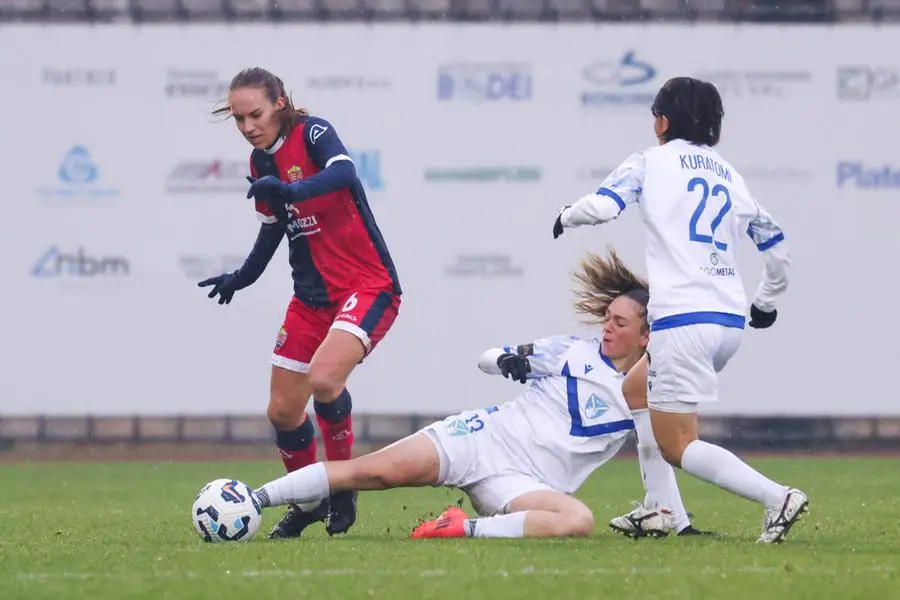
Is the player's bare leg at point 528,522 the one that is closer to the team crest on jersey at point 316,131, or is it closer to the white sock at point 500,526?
the white sock at point 500,526

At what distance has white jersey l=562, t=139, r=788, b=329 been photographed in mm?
6449

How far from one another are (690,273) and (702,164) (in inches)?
18.0

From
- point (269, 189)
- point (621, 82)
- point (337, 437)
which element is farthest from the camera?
point (621, 82)

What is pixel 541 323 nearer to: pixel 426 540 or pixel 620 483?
pixel 620 483

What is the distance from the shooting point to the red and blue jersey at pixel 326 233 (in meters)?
7.77

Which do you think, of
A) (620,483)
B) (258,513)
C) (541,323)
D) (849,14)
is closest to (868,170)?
(849,14)

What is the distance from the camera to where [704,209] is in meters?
6.55

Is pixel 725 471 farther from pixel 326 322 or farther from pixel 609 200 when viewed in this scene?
pixel 326 322

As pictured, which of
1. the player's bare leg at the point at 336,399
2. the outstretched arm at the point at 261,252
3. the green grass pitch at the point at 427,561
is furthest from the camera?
the outstretched arm at the point at 261,252

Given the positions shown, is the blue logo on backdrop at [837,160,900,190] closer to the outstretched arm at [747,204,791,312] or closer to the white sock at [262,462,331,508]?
the outstretched arm at [747,204,791,312]

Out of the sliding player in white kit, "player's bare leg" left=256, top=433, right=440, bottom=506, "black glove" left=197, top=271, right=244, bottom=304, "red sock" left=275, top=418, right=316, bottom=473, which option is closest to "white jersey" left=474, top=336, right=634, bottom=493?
"player's bare leg" left=256, top=433, right=440, bottom=506

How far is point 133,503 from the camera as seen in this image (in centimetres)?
1015

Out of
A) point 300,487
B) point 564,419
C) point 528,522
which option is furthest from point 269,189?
point 528,522

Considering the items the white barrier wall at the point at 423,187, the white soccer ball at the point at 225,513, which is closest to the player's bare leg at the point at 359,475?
the white soccer ball at the point at 225,513
